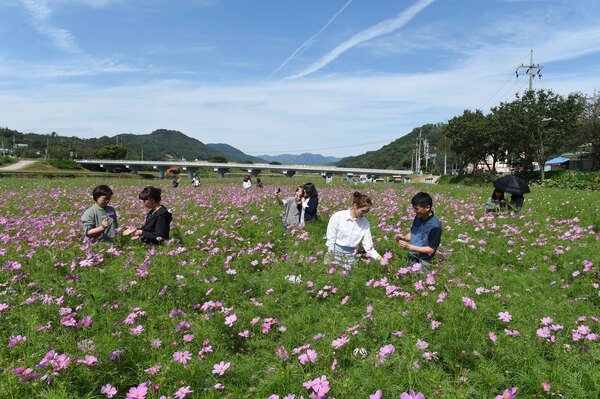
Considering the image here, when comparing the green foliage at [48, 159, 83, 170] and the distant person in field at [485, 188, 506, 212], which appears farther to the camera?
the green foliage at [48, 159, 83, 170]

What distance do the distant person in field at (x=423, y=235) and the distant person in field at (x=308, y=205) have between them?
354 centimetres

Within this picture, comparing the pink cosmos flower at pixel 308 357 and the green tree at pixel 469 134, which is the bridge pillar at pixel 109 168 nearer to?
the green tree at pixel 469 134

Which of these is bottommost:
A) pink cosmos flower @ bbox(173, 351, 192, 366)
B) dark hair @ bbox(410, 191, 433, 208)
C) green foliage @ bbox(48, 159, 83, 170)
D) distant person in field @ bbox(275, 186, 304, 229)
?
pink cosmos flower @ bbox(173, 351, 192, 366)

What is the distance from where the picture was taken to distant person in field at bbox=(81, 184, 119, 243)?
19.3ft

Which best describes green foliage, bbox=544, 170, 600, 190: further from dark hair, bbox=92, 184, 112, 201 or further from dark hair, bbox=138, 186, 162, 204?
dark hair, bbox=92, 184, 112, 201

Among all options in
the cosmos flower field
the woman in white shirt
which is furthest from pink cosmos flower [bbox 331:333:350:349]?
the woman in white shirt

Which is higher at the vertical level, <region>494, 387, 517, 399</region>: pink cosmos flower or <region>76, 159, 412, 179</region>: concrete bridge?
<region>76, 159, 412, 179</region>: concrete bridge

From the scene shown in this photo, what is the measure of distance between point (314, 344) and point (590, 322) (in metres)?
2.54

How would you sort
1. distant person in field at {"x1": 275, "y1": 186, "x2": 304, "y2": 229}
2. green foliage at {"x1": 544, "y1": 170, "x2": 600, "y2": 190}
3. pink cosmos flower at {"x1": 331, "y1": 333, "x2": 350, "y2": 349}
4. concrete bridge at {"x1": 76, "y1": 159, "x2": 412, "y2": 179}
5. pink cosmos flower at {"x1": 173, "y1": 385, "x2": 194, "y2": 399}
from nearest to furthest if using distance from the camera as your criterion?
pink cosmos flower at {"x1": 173, "y1": 385, "x2": 194, "y2": 399} → pink cosmos flower at {"x1": 331, "y1": 333, "x2": 350, "y2": 349} → distant person in field at {"x1": 275, "y1": 186, "x2": 304, "y2": 229} → green foliage at {"x1": 544, "y1": 170, "x2": 600, "y2": 190} → concrete bridge at {"x1": 76, "y1": 159, "x2": 412, "y2": 179}

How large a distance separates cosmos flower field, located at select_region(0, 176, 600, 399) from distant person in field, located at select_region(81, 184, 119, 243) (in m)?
0.30

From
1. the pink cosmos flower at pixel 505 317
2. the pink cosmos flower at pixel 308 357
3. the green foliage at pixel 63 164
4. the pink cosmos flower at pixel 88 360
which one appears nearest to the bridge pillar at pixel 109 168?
the green foliage at pixel 63 164

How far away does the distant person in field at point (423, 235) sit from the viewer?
15.5 ft

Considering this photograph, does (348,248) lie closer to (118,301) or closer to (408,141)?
(118,301)

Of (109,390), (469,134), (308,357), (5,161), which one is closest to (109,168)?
(5,161)
